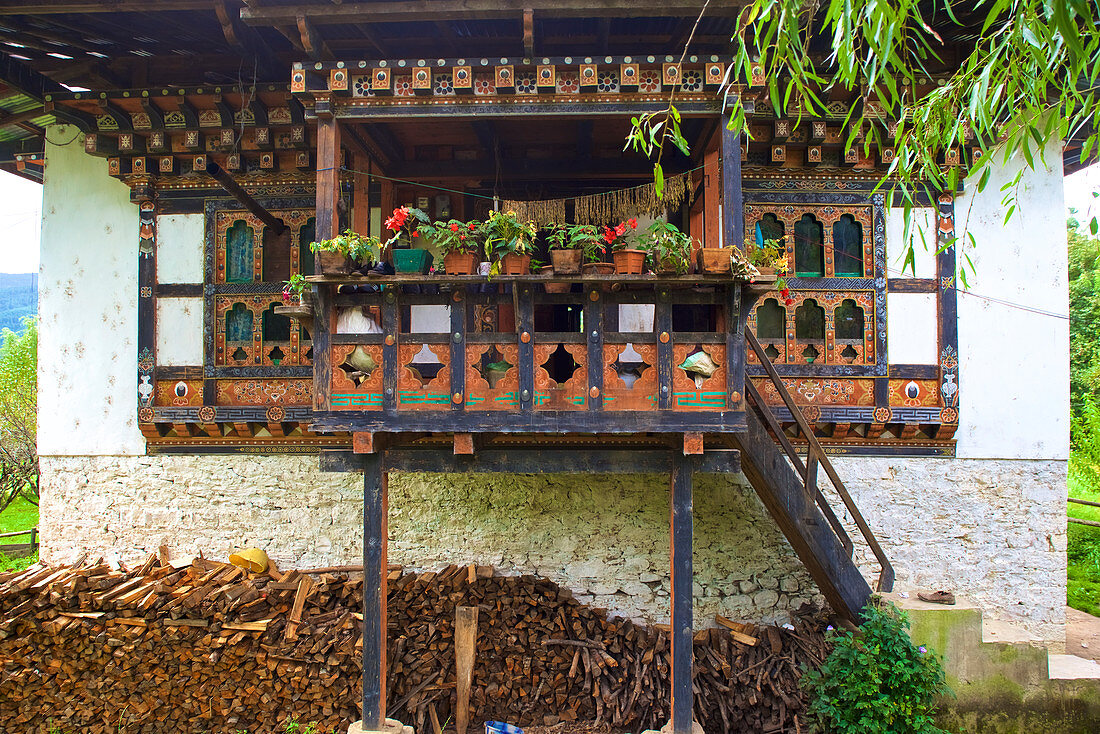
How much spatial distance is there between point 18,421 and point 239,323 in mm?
9450

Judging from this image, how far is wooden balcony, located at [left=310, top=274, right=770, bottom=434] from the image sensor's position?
17.4ft

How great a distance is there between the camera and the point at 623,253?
5227 mm

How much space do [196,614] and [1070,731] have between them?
28.2 feet

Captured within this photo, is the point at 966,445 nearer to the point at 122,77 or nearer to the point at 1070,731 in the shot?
the point at 1070,731

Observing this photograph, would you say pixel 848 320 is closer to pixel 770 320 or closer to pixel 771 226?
pixel 770 320

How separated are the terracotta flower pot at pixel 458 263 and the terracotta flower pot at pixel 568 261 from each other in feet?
2.37

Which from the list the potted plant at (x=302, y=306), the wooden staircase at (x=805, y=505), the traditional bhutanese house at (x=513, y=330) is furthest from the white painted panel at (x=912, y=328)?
the potted plant at (x=302, y=306)

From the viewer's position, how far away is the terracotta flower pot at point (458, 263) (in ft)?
17.6

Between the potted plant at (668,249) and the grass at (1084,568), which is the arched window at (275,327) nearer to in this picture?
the potted plant at (668,249)

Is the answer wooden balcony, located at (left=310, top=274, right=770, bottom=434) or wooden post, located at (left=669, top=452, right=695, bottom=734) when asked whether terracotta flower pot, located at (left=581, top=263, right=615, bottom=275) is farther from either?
wooden post, located at (left=669, top=452, right=695, bottom=734)

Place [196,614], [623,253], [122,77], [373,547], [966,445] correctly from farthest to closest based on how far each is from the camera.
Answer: [122,77]
[966,445]
[196,614]
[373,547]
[623,253]

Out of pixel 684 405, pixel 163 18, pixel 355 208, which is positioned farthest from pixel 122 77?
pixel 684 405

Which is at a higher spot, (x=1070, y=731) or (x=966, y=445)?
(x=966, y=445)

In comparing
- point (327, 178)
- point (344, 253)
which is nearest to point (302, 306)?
point (344, 253)
